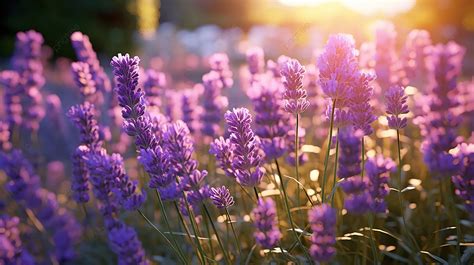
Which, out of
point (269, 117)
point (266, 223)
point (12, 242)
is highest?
point (269, 117)

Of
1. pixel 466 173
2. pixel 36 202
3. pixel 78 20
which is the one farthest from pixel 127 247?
pixel 78 20

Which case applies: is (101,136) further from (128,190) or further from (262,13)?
(262,13)

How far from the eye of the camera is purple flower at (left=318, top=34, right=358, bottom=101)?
1.93 m

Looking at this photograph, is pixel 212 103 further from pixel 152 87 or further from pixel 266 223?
pixel 266 223

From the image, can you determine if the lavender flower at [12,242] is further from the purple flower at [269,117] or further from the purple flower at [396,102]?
the purple flower at [396,102]

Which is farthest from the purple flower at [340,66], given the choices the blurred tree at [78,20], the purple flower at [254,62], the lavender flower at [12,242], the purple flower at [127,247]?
the blurred tree at [78,20]

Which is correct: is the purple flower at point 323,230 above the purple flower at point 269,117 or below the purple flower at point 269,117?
below

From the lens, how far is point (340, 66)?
196 centimetres

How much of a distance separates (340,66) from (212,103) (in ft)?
4.69

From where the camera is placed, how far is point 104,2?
16.0m

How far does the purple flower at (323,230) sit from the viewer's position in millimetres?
1478

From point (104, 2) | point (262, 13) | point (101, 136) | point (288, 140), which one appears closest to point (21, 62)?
point (101, 136)

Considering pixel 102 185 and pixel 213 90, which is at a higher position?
pixel 213 90

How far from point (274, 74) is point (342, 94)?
1.34m
